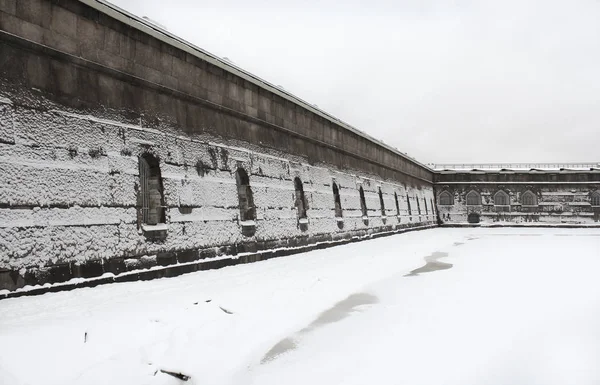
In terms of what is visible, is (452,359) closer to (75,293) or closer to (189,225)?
(75,293)

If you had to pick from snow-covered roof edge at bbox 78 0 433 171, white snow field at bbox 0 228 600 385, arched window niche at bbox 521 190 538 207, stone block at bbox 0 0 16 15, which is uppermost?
snow-covered roof edge at bbox 78 0 433 171

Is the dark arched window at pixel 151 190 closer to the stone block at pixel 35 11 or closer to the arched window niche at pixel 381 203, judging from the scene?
the stone block at pixel 35 11

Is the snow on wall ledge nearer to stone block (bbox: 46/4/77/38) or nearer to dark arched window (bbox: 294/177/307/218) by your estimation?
stone block (bbox: 46/4/77/38)

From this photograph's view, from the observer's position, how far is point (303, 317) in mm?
5770

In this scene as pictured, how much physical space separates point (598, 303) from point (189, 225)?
7.46 meters

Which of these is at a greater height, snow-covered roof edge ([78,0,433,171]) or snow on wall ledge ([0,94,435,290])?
snow-covered roof edge ([78,0,433,171])

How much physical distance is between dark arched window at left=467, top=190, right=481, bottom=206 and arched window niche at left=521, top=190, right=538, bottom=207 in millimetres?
3654

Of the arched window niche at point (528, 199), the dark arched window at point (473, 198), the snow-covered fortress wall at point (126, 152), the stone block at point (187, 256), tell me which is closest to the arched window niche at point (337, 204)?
the snow-covered fortress wall at point (126, 152)

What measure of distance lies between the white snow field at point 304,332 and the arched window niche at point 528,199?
3216 centimetres

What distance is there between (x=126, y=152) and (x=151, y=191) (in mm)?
1107

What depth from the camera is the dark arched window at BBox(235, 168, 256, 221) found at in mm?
11070

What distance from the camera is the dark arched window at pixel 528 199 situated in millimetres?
36781

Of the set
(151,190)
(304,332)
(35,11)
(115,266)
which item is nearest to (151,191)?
(151,190)

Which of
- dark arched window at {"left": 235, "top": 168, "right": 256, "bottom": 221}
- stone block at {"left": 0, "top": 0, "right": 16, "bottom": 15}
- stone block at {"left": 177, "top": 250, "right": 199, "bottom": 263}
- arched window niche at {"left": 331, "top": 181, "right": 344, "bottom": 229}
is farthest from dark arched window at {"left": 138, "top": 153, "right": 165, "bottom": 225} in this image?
arched window niche at {"left": 331, "top": 181, "right": 344, "bottom": 229}
